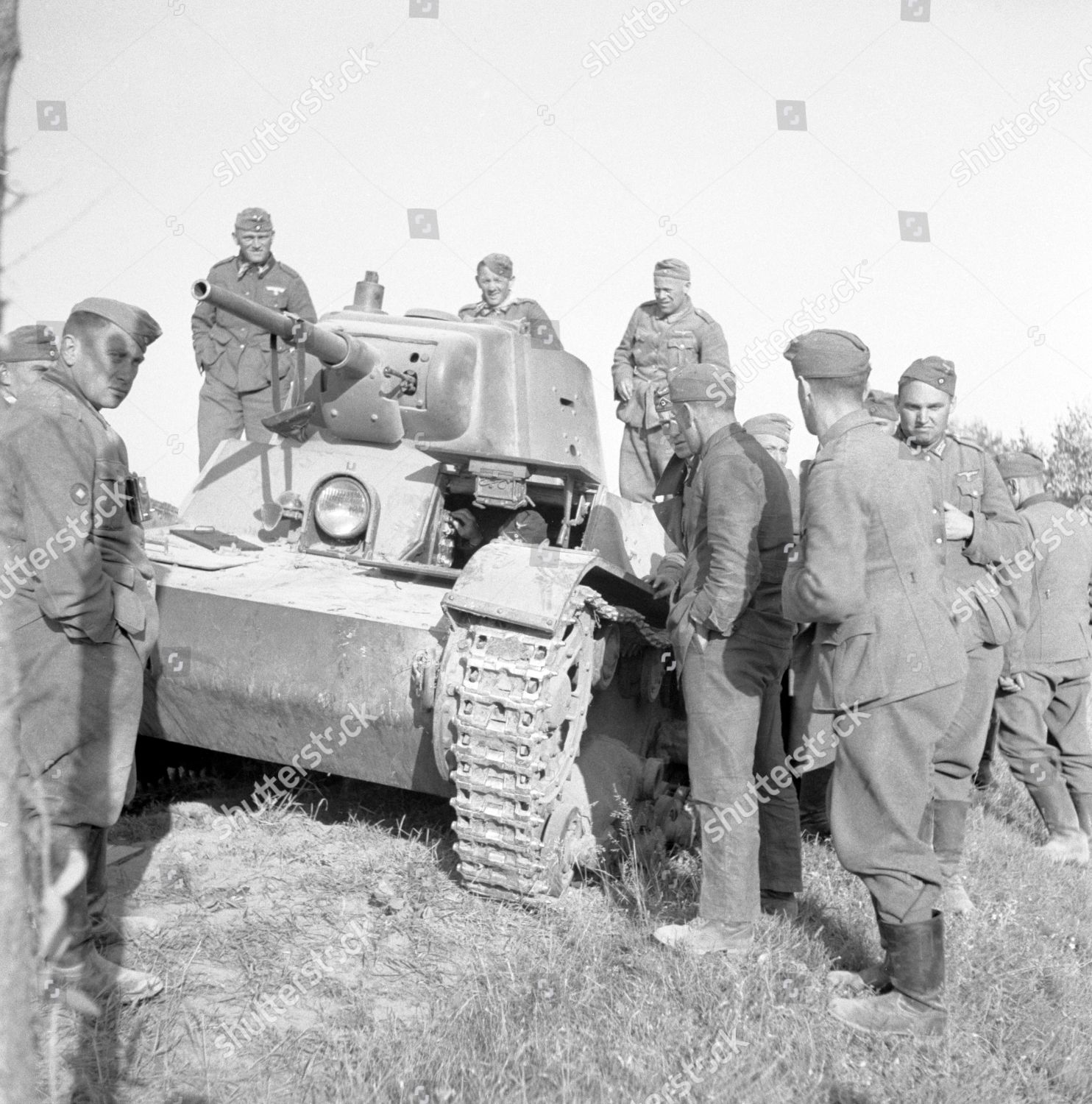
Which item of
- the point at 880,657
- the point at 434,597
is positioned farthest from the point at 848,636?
the point at 434,597

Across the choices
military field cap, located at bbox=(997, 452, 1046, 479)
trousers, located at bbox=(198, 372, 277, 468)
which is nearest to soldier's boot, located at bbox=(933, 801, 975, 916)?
military field cap, located at bbox=(997, 452, 1046, 479)

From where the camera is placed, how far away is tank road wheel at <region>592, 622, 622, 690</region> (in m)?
5.12

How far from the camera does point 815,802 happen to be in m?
7.00

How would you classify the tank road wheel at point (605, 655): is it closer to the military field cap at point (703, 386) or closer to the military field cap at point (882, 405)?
the military field cap at point (703, 386)

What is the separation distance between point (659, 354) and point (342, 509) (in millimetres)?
3088

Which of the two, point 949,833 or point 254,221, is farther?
point 254,221

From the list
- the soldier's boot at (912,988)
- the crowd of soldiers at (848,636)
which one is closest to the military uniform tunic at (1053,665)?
the crowd of soldiers at (848,636)

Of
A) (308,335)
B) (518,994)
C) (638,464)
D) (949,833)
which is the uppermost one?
(308,335)

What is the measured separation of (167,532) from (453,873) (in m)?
2.28

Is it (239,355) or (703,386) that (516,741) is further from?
(239,355)

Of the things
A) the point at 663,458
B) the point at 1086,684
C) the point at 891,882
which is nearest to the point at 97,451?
the point at 891,882

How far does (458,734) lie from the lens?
4742mm

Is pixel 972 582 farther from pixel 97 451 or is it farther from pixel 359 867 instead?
pixel 97 451

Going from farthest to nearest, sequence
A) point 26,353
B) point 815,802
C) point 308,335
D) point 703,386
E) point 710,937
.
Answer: point 815,802 → point 308,335 → point 26,353 → point 703,386 → point 710,937
